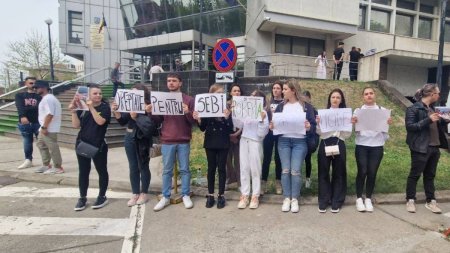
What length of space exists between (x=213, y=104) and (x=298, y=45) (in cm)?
1690

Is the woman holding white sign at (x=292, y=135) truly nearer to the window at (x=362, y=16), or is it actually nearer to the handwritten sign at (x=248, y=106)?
the handwritten sign at (x=248, y=106)

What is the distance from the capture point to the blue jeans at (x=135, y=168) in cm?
529

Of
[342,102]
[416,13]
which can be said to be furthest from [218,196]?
[416,13]

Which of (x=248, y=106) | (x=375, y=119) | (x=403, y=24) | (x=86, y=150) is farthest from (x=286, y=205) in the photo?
(x=403, y=24)

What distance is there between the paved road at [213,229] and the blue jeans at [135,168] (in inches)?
13.6

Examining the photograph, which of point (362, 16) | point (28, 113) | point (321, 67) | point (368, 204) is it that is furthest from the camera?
point (362, 16)

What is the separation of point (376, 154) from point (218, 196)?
2470 mm

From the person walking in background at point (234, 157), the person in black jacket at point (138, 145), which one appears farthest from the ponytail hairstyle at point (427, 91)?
the person in black jacket at point (138, 145)

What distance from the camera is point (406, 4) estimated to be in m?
23.1

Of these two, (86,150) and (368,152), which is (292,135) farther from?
(86,150)

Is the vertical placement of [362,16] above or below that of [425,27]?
above

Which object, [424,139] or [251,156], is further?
[251,156]

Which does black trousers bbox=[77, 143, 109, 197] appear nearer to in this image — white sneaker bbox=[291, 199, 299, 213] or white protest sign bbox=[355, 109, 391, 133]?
white sneaker bbox=[291, 199, 299, 213]

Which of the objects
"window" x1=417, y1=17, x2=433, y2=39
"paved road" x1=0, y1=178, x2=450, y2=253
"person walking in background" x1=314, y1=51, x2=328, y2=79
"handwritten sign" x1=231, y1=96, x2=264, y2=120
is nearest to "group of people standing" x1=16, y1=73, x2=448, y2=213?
"handwritten sign" x1=231, y1=96, x2=264, y2=120
